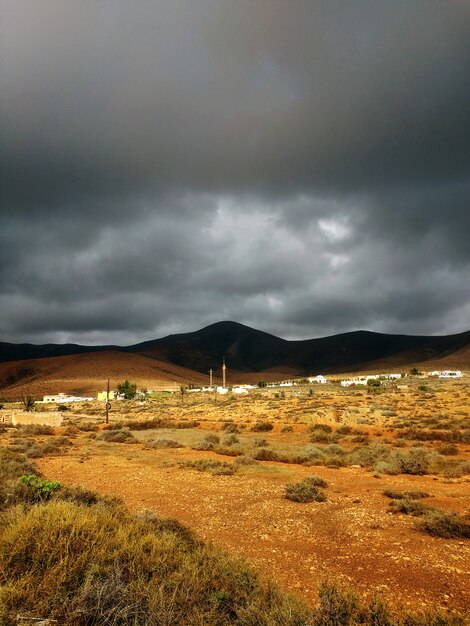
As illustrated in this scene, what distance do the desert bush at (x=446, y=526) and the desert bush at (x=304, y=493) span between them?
3.24m

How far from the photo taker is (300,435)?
29.2 meters

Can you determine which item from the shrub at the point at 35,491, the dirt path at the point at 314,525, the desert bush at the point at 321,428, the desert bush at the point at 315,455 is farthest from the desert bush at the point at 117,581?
the desert bush at the point at 321,428

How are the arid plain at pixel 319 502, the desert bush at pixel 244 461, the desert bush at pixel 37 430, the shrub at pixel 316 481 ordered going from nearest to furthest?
the arid plain at pixel 319 502
the shrub at pixel 316 481
the desert bush at pixel 244 461
the desert bush at pixel 37 430

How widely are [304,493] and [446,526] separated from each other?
13.6 ft

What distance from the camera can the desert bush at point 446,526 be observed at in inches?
345

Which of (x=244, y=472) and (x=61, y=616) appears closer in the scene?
(x=61, y=616)

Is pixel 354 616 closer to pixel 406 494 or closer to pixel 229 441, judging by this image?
pixel 406 494

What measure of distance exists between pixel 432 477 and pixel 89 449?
17897 mm

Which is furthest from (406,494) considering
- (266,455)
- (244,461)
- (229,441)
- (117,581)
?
(229,441)

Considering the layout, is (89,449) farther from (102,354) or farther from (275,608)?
(102,354)

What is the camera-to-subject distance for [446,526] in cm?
889

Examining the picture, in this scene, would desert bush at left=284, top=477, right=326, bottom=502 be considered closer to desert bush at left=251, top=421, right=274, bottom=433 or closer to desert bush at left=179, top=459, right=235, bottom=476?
desert bush at left=179, top=459, right=235, bottom=476

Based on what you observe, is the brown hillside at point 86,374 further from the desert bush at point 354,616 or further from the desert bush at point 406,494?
the desert bush at point 354,616

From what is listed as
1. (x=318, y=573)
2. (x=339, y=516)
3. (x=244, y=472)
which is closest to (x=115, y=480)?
(x=244, y=472)
